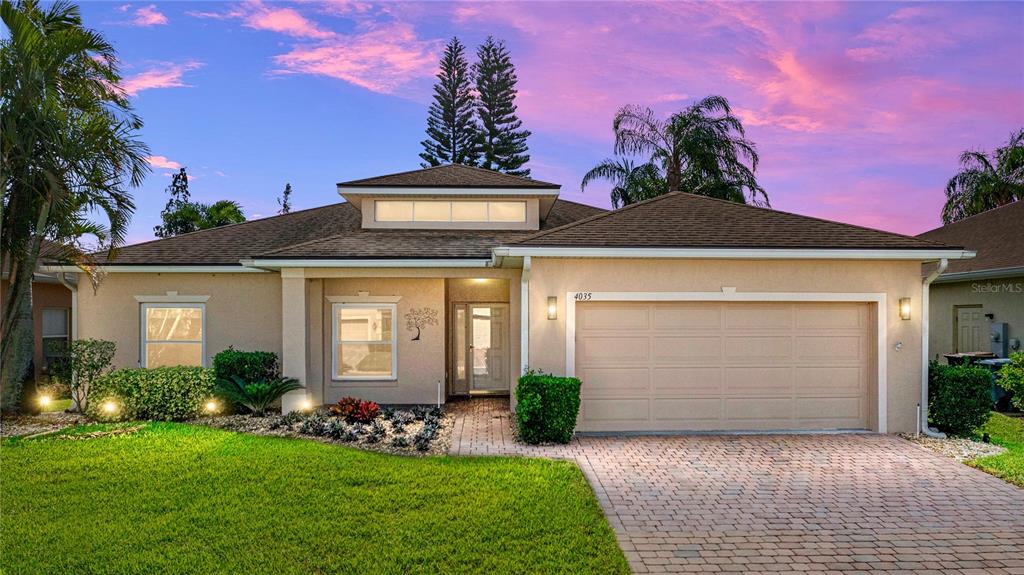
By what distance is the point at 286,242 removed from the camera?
1273 centimetres

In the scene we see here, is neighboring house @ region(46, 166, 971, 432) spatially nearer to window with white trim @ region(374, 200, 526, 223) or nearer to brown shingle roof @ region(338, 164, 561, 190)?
window with white trim @ region(374, 200, 526, 223)

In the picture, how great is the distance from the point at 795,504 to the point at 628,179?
1876cm

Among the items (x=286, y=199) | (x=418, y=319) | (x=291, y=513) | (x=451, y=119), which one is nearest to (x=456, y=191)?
(x=418, y=319)

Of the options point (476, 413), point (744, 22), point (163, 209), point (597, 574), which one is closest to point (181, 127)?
point (476, 413)

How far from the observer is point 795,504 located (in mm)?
5719

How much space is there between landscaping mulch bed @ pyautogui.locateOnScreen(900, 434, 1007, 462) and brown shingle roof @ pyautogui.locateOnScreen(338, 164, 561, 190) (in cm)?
808

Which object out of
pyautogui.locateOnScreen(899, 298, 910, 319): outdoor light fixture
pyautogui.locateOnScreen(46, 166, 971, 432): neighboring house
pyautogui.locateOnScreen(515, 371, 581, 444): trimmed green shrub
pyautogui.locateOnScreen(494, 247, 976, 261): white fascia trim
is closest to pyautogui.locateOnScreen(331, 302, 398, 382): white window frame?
pyautogui.locateOnScreen(46, 166, 971, 432): neighboring house

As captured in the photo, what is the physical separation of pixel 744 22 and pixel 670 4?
1.70 metres

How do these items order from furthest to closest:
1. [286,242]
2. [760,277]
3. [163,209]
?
[163,209] < [286,242] < [760,277]

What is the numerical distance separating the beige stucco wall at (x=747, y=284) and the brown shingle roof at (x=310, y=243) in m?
2.05

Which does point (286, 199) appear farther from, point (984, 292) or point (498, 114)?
point (984, 292)

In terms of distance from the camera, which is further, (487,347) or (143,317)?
(487,347)

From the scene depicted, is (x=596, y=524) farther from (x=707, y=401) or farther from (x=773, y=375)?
(x=773, y=375)

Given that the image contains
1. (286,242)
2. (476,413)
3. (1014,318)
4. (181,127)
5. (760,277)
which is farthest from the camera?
(181,127)
